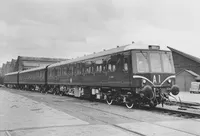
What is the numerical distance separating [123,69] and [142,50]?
1463mm

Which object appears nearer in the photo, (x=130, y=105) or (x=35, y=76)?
(x=130, y=105)

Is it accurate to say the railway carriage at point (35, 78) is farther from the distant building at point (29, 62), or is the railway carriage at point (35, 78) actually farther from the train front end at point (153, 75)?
the distant building at point (29, 62)

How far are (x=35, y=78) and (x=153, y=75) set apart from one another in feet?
87.7

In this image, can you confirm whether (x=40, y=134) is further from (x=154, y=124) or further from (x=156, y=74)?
(x=156, y=74)

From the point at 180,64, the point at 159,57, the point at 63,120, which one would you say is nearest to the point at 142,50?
the point at 159,57

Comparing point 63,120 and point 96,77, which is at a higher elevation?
point 96,77

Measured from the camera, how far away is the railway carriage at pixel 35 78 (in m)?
32.8

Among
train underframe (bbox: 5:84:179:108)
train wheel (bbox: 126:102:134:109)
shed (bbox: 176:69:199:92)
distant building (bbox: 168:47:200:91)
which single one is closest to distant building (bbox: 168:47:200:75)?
distant building (bbox: 168:47:200:91)

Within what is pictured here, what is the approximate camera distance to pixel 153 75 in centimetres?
1303

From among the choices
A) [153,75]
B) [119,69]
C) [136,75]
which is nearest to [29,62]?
[119,69]

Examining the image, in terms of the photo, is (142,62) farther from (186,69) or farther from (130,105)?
(186,69)

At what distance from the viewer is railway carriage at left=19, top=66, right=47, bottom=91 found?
108 feet

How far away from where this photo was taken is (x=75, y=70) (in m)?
21.3

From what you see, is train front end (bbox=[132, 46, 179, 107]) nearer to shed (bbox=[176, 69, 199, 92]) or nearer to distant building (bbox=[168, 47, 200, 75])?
shed (bbox=[176, 69, 199, 92])
